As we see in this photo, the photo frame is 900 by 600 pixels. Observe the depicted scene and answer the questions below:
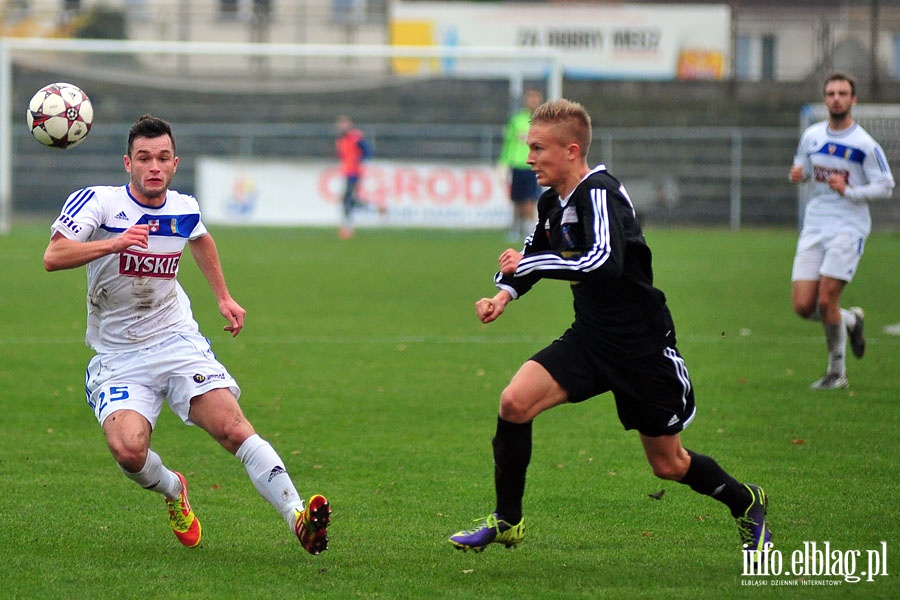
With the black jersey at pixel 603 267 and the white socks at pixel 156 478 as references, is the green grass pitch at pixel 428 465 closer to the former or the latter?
the white socks at pixel 156 478

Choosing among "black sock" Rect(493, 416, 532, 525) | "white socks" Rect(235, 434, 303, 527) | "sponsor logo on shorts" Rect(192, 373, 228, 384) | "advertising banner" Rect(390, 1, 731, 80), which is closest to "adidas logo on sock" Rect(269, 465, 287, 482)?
"white socks" Rect(235, 434, 303, 527)

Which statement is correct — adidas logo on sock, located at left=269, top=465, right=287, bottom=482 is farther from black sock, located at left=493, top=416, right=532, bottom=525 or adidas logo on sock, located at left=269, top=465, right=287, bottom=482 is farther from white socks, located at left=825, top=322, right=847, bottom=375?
white socks, located at left=825, top=322, right=847, bottom=375

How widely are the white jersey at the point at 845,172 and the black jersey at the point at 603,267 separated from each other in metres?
4.71

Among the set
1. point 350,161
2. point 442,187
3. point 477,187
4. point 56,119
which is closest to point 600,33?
Result: point 477,187

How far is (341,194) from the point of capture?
26.9m

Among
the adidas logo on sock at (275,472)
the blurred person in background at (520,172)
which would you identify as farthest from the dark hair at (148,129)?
the blurred person in background at (520,172)

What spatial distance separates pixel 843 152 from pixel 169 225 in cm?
585

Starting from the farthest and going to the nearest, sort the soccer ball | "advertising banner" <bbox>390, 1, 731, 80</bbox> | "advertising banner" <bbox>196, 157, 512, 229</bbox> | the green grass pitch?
"advertising banner" <bbox>390, 1, 731, 80</bbox> → "advertising banner" <bbox>196, 157, 512, 229</bbox> → the soccer ball → the green grass pitch

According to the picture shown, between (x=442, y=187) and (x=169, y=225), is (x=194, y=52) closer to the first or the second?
(x=442, y=187)

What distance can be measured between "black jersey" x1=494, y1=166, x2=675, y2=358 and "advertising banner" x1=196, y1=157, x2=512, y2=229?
21.5 m

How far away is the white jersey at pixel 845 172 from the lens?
9.23 m

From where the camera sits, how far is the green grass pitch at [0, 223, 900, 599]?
16.3 ft

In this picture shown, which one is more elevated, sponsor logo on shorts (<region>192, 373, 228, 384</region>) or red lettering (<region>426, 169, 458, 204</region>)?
red lettering (<region>426, 169, 458, 204</region>)

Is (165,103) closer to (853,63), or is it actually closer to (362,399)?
(853,63)
